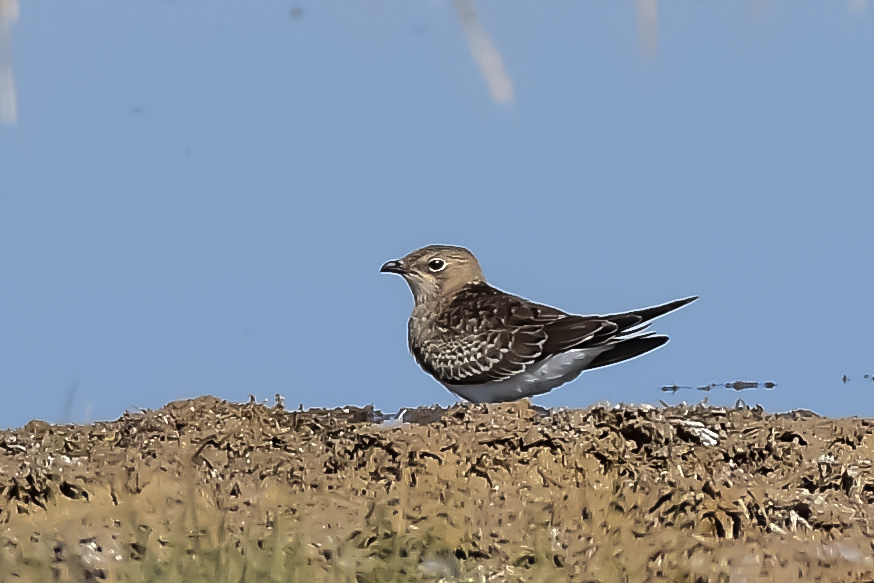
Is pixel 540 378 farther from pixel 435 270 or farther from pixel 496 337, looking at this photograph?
pixel 435 270

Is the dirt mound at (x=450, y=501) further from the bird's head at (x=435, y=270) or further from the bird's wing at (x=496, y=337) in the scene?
the bird's head at (x=435, y=270)

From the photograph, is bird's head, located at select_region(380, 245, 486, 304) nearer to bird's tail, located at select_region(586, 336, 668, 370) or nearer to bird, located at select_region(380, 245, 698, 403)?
bird, located at select_region(380, 245, 698, 403)

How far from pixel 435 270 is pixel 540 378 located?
1.51m

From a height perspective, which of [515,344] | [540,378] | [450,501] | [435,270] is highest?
[435,270]

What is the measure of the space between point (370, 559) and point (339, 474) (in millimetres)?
1118

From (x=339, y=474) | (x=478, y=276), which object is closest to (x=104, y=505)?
(x=339, y=474)

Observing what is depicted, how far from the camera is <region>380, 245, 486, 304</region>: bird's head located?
939cm

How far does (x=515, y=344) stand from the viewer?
8281 mm

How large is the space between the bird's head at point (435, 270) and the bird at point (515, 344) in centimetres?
31

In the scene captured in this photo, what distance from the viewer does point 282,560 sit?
433cm

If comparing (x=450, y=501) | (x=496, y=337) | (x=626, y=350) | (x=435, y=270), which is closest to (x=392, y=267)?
(x=435, y=270)

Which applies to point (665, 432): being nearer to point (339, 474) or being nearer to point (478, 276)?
point (339, 474)

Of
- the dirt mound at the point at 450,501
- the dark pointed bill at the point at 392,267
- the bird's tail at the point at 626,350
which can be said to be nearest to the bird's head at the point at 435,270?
the dark pointed bill at the point at 392,267

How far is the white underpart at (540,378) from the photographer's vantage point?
820cm
